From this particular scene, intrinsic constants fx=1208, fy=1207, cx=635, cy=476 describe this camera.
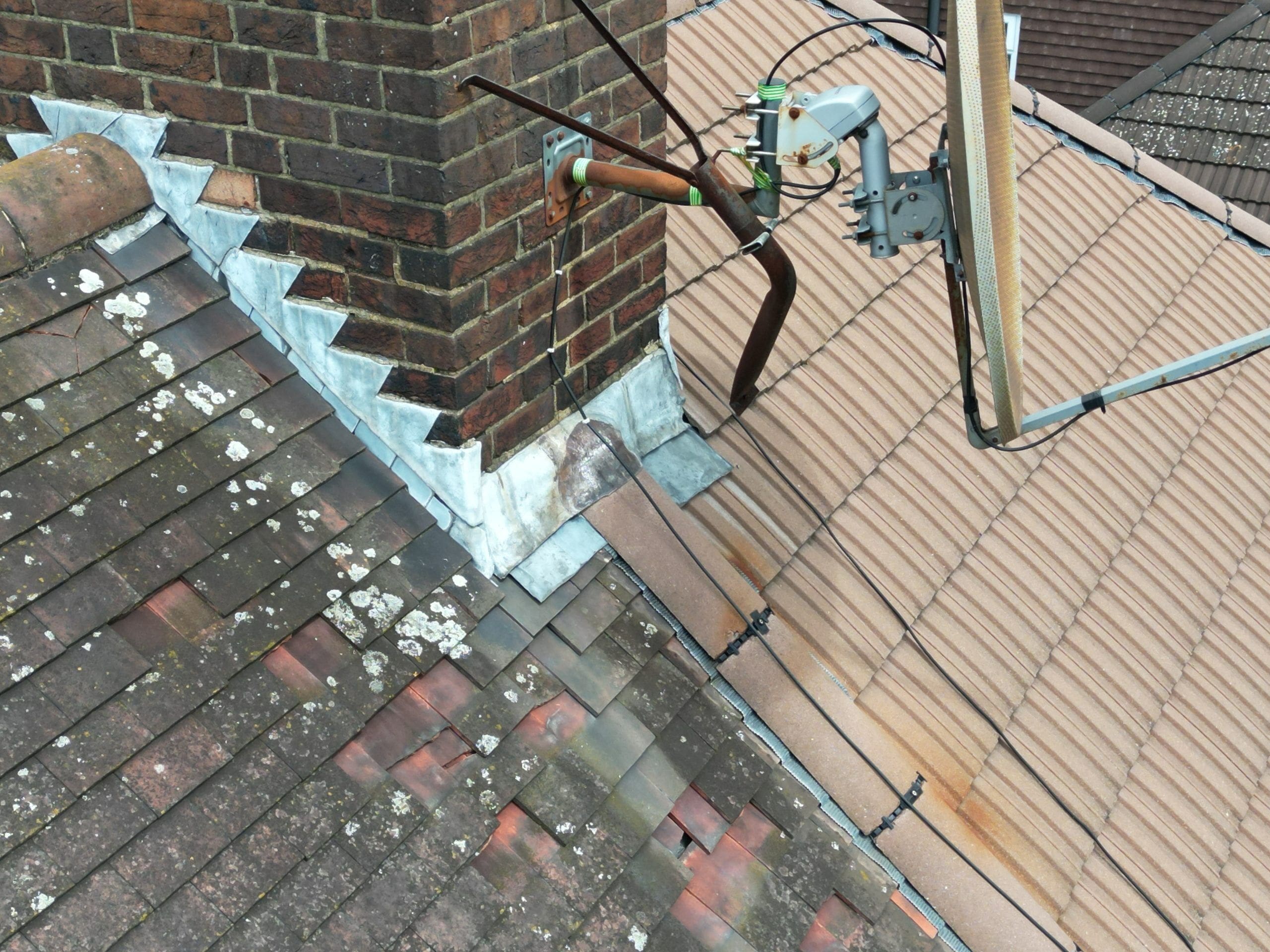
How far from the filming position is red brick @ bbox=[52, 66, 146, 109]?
271 centimetres

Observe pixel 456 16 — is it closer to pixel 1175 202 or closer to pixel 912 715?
pixel 912 715

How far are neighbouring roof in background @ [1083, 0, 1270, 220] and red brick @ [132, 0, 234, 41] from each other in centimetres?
1078

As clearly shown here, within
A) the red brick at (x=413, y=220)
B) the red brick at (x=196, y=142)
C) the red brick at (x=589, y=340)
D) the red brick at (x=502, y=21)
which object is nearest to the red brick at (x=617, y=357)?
the red brick at (x=589, y=340)

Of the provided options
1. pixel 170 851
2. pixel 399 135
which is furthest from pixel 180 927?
pixel 399 135

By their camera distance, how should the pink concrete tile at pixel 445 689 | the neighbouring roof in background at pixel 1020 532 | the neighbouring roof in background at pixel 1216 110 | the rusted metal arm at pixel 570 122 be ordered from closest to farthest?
the rusted metal arm at pixel 570 122 < the pink concrete tile at pixel 445 689 < the neighbouring roof in background at pixel 1020 532 < the neighbouring roof in background at pixel 1216 110

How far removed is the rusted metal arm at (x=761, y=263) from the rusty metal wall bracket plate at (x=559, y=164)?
0.31 m

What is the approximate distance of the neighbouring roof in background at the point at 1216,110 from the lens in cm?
1108

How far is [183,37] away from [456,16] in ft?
2.17

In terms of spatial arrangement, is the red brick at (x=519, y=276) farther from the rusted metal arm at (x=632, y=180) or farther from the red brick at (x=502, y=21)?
the red brick at (x=502, y=21)

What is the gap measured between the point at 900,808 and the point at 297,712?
1.52 metres

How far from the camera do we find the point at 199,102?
2627 mm

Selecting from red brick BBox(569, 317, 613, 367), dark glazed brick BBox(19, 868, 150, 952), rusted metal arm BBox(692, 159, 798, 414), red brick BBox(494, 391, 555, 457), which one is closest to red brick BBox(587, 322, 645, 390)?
red brick BBox(569, 317, 613, 367)

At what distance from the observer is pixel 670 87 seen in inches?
189

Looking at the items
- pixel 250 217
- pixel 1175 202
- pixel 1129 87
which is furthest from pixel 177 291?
pixel 1129 87
